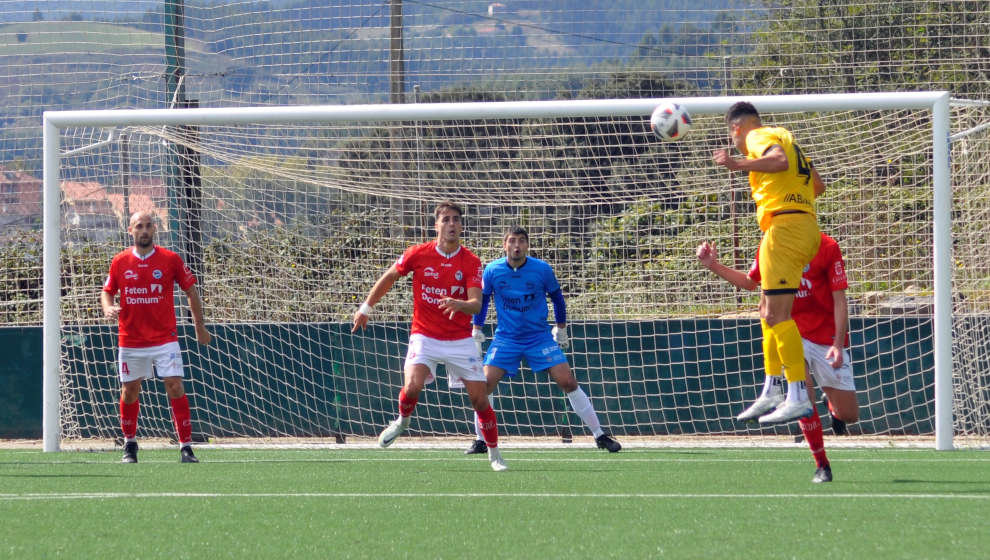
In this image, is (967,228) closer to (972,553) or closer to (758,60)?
(758,60)

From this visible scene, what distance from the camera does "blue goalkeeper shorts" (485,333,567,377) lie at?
32.3 feet

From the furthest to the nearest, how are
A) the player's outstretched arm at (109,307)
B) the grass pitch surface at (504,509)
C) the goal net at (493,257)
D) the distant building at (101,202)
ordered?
1. the distant building at (101,202)
2. the goal net at (493,257)
3. the player's outstretched arm at (109,307)
4. the grass pitch surface at (504,509)

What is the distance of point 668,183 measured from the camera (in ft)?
40.5

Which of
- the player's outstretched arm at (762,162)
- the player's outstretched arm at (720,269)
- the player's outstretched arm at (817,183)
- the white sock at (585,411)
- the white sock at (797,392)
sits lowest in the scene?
the white sock at (585,411)

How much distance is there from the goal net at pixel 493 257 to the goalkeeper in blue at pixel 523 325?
2.24m

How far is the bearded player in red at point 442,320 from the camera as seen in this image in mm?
7930

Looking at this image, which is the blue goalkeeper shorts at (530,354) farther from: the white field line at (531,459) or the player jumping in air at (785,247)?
the player jumping in air at (785,247)

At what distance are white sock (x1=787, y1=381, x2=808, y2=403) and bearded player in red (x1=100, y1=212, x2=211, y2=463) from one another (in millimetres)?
5117

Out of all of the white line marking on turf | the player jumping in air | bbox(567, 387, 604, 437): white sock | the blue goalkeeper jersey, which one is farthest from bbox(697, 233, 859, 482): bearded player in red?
the blue goalkeeper jersey

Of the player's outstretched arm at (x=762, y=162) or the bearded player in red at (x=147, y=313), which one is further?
the bearded player in red at (x=147, y=313)

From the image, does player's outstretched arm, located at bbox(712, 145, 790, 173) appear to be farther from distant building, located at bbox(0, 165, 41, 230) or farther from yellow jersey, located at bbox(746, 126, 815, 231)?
distant building, located at bbox(0, 165, 41, 230)

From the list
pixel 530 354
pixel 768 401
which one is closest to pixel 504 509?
pixel 768 401

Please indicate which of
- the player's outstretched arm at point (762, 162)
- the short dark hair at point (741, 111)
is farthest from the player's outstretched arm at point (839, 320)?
the short dark hair at point (741, 111)

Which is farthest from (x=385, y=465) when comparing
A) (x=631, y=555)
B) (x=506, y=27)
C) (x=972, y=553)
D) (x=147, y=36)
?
(x=506, y=27)
